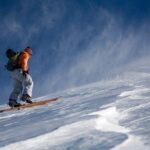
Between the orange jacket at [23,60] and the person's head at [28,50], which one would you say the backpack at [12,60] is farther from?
the person's head at [28,50]

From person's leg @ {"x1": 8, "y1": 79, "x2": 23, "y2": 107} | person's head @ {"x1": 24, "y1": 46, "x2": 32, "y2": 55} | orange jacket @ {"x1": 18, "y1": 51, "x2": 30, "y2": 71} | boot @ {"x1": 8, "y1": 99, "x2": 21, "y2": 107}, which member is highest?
person's head @ {"x1": 24, "y1": 46, "x2": 32, "y2": 55}

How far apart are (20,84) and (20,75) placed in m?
0.52

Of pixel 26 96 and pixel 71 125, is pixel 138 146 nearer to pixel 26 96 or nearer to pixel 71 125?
pixel 71 125

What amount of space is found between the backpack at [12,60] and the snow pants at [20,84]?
9.7 inches

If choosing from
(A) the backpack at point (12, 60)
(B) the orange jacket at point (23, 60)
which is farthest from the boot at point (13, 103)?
(B) the orange jacket at point (23, 60)

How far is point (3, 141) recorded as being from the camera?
6172 millimetres

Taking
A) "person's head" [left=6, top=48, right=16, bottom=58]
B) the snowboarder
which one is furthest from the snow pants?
"person's head" [left=6, top=48, right=16, bottom=58]

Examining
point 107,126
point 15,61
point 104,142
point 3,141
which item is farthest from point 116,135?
point 15,61

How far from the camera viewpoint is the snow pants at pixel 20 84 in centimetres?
1304

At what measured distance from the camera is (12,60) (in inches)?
496

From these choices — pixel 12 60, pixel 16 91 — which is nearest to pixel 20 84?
pixel 16 91

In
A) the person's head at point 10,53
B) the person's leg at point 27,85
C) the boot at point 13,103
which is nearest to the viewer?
the person's head at point 10,53

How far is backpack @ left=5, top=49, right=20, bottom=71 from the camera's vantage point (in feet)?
40.5

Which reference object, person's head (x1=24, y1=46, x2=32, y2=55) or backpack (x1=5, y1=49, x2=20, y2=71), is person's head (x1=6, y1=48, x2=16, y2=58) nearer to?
backpack (x1=5, y1=49, x2=20, y2=71)
